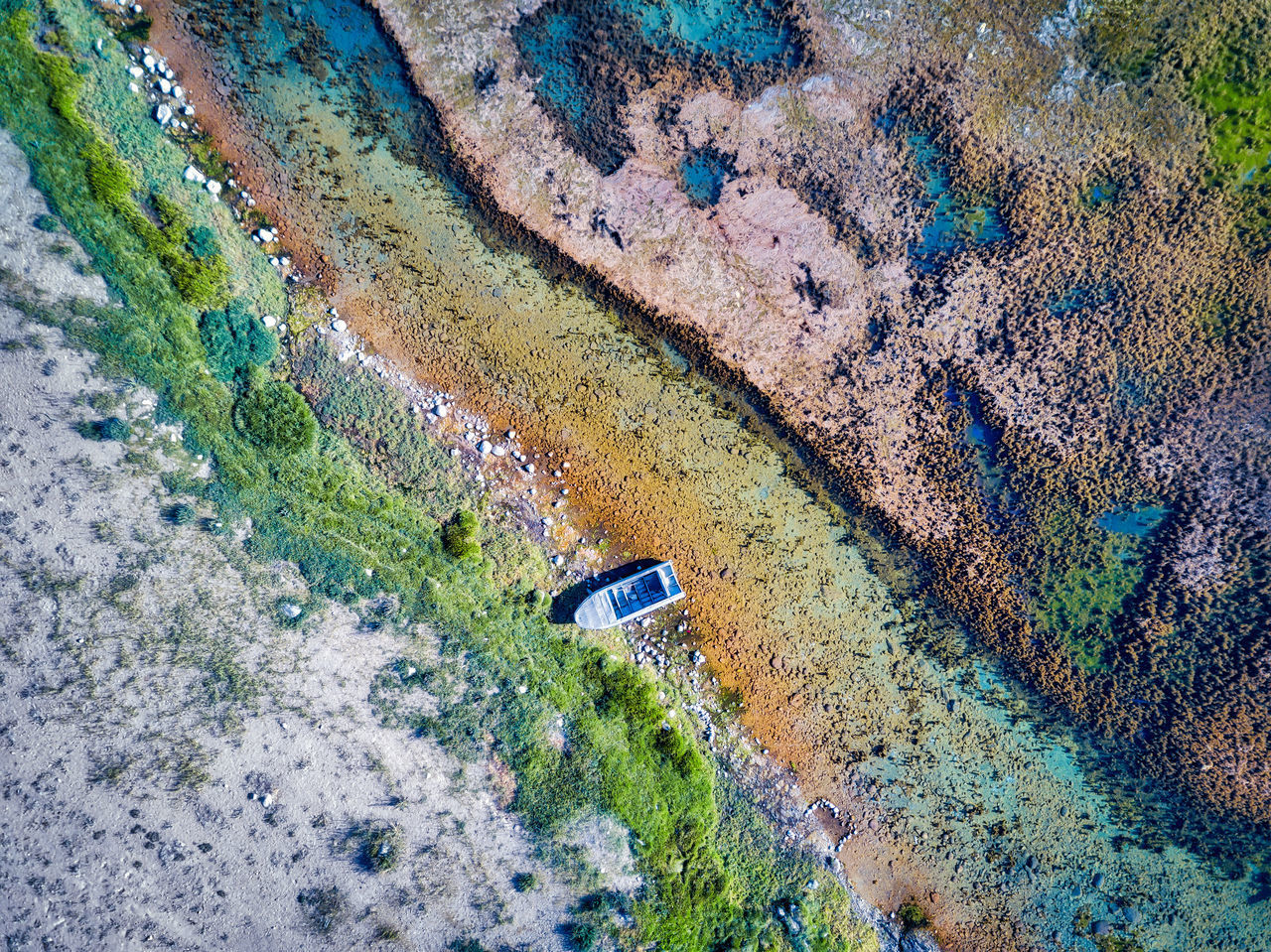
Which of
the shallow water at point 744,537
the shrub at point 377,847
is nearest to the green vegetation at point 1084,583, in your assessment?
the shallow water at point 744,537

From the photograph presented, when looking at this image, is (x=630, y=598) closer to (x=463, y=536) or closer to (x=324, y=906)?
(x=463, y=536)

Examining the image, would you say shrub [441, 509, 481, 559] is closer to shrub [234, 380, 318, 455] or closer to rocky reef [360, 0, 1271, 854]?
shrub [234, 380, 318, 455]

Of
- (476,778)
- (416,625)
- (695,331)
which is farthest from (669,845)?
(695,331)

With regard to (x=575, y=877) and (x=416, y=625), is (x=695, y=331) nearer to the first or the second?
(x=416, y=625)

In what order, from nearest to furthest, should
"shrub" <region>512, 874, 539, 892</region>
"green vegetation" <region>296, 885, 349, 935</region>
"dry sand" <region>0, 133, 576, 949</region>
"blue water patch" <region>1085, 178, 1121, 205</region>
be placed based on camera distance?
1. "dry sand" <region>0, 133, 576, 949</region>
2. "green vegetation" <region>296, 885, 349, 935</region>
3. "shrub" <region>512, 874, 539, 892</region>
4. "blue water patch" <region>1085, 178, 1121, 205</region>

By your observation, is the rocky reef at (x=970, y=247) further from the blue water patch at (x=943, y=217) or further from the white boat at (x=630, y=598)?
the white boat at (x=630, y=598)

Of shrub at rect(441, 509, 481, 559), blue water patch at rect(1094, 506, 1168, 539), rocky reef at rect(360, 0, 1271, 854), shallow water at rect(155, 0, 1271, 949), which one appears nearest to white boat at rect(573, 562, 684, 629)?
shallow water at rect(155, 0, 1271, 949)

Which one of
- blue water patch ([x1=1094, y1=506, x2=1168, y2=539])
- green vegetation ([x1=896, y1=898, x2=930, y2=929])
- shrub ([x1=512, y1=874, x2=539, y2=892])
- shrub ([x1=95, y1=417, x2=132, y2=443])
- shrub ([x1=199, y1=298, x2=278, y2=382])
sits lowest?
green vegetation ([x1=896, y1=898, x2=930, y2=929])

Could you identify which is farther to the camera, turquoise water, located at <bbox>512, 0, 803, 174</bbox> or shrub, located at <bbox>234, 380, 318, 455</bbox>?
turquoise water, located at <bbox>512, 0, 803, 174</bbox>
